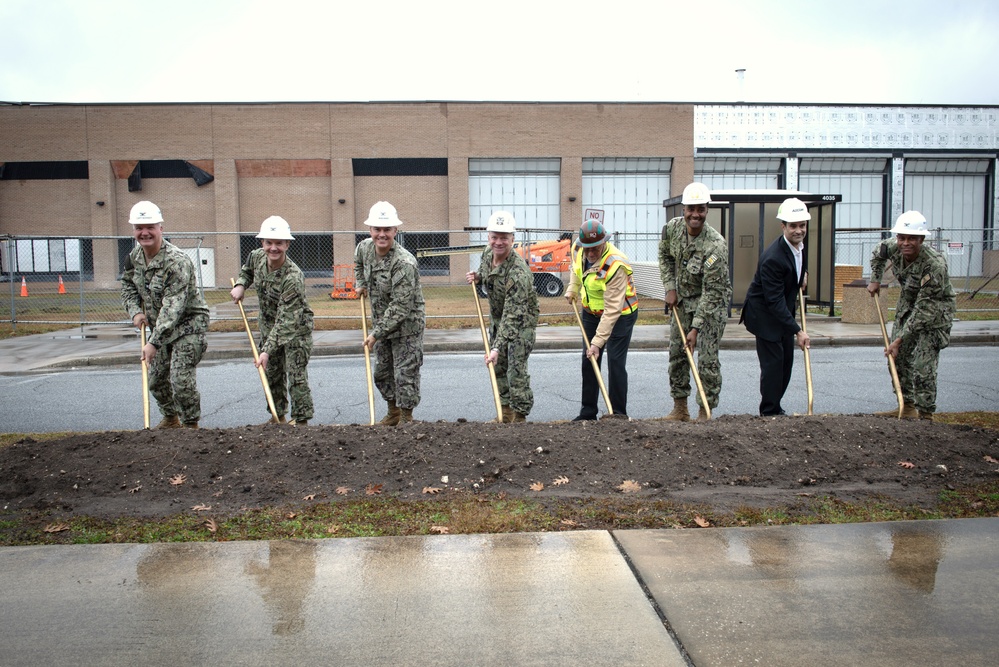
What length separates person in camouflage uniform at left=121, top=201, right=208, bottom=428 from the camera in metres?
6.70

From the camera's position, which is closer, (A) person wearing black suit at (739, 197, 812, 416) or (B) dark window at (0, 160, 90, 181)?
(A) person wearing black suit at (739, 197, 812, 416)

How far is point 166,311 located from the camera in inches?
261

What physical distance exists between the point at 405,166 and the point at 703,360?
1226 inches

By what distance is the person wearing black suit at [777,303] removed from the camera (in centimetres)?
688

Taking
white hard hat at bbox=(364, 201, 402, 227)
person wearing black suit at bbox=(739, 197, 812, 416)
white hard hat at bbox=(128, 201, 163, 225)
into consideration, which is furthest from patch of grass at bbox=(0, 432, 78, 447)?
person wearing black suit at bbox=(739, 197, 812, 416)

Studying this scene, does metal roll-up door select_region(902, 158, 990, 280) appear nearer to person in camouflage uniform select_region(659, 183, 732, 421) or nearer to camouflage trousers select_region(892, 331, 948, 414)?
camouflage trousers select_region(892, 331, 948, 414)

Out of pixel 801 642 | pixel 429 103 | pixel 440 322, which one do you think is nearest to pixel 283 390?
pixel 801 642

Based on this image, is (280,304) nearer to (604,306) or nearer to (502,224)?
(502,224)

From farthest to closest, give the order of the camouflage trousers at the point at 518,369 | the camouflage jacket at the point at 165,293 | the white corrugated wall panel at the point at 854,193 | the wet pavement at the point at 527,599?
the white corrugated wall panel at the point at 854,193 → the camouflage trousers at the point at 518,369 → the camouflage jacket at the point at 165,293 → the wet pavement at the point at 527,599

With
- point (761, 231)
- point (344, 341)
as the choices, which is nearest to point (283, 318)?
point (344, 341)

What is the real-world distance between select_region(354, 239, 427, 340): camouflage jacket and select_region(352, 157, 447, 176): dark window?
3009 centimetres

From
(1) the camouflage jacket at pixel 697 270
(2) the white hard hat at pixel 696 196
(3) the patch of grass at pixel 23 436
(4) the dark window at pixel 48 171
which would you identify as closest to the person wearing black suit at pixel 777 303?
(1) the camouflage jacket at pixel 697 270

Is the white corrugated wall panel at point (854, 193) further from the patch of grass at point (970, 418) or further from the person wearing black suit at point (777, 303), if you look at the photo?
the person wearing black suit at point (777, 303)

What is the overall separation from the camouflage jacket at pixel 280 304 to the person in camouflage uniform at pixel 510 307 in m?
1.43
